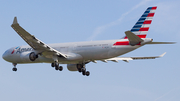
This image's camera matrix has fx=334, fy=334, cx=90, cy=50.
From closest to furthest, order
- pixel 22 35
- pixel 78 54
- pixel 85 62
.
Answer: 1. pixel 22 35
2. pixel 78 54
3. pixel 85 62

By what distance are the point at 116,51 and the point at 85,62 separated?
23.6 ft

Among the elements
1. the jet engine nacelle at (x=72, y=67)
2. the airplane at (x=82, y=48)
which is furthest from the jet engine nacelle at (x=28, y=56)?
the jet engine nacelle at (x=72, y=67)

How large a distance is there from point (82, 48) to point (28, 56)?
7.43 m

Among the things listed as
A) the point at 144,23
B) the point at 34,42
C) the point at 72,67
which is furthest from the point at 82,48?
the point at 144,23

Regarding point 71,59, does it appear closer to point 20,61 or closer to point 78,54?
point 78,54

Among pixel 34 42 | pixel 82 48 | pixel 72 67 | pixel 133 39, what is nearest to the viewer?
pixel 133 39

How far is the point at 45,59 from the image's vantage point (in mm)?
41844

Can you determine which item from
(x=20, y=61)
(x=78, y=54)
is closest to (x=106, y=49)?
(x=78, y=54)

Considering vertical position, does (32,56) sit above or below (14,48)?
below

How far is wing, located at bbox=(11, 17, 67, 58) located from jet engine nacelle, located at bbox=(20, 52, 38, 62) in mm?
1439

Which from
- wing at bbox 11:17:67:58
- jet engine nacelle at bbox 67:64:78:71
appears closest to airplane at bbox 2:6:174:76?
wing at bbox 11:17:67:58

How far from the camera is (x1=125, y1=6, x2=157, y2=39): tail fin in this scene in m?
36.8

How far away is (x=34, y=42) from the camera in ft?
122

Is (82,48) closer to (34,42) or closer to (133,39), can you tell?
(34,42)
